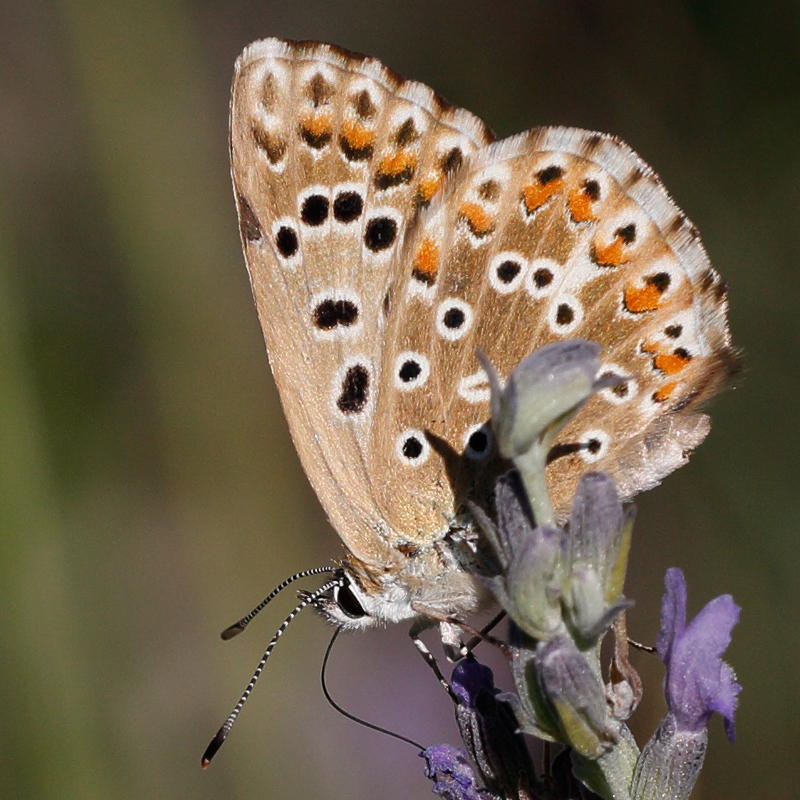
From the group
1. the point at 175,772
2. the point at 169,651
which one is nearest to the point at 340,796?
the point at 175,772

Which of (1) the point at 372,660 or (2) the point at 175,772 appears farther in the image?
(1) the point at 372,660

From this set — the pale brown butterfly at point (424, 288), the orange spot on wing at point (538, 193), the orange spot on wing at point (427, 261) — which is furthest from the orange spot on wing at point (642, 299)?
the orange spot on wing at point (427, 261)

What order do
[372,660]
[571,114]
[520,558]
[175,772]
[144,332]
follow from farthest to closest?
[571,114] < [372,660] < [144,332] < [175,772] < [520,558]

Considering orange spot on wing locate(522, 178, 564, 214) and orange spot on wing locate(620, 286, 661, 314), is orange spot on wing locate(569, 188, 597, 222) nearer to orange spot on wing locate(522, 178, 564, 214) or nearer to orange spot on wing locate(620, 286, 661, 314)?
orange spot on wing locate(522, 178, 564, 214)

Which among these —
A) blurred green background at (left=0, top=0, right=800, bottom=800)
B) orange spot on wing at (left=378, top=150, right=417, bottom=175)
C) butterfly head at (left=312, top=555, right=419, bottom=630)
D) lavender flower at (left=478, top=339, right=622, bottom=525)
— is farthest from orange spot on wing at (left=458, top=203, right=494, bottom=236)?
blurred green background at (left=0, top=0, right=800, bottom=800)

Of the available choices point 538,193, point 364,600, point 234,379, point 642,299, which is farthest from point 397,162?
point 234,379

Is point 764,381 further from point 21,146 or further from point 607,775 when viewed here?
point 21,146

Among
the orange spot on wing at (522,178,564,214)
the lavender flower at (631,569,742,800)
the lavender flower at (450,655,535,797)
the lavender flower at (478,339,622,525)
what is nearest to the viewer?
the lavender flower at (478,339,622,525)
